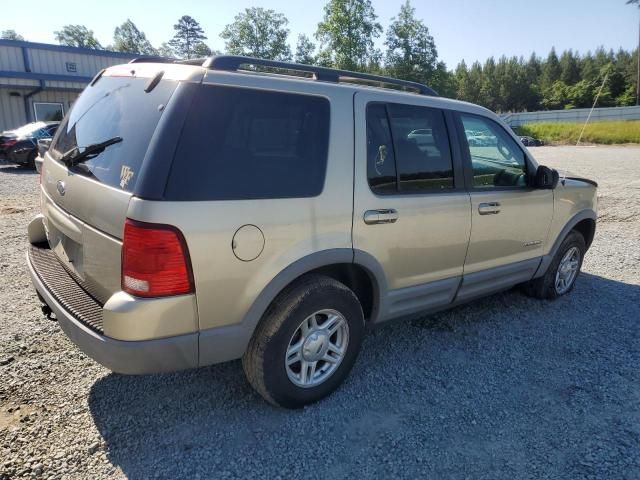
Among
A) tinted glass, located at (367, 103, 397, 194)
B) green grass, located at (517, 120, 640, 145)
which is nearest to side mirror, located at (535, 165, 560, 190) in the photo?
tinted glass, located at (367, 103, 397, 194)

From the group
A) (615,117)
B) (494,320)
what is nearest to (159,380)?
(494,320)

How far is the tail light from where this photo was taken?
7.12 feet

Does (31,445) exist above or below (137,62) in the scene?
below

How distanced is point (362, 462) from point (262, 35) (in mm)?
74643

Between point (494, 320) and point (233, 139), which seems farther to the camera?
point (494, 320)

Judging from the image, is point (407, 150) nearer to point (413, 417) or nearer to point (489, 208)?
point (489, 208)

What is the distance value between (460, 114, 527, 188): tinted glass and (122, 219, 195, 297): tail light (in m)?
2.37

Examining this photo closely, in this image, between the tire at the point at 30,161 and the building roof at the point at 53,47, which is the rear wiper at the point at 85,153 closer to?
the tire at the point at 30,161

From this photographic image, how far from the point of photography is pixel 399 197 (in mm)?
3068

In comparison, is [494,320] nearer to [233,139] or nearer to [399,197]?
[399,197]

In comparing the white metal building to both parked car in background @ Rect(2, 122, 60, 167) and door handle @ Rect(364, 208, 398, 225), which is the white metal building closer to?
parked car in background @ Rect(2, 122, 60, 167)

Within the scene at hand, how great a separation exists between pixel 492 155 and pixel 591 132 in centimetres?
4705

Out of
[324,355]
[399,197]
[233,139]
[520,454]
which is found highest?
[233,139]

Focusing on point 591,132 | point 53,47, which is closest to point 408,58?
point 591,132
